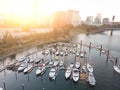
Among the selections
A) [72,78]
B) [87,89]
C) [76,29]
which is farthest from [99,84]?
[76,29]

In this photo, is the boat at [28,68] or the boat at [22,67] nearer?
the boat at [28,68]

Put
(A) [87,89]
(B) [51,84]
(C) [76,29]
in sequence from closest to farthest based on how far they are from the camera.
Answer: (A) [87,89], (B) [51,84], (C) [76,29]

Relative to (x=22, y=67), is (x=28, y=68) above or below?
below

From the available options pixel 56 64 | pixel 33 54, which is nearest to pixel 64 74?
pixel 56 64

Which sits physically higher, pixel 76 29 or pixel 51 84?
pixel 76 29

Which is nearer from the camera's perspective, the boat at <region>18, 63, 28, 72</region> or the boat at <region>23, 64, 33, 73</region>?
the boat at <region>23, 64, 33, 73</region>

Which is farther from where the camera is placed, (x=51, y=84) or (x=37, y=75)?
(x=37, y=75)

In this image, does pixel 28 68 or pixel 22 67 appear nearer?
pixel 28 68

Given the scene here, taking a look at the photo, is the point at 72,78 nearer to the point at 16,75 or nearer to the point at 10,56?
the point at 16,75

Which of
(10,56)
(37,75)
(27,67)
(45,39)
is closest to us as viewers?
(37,75)
